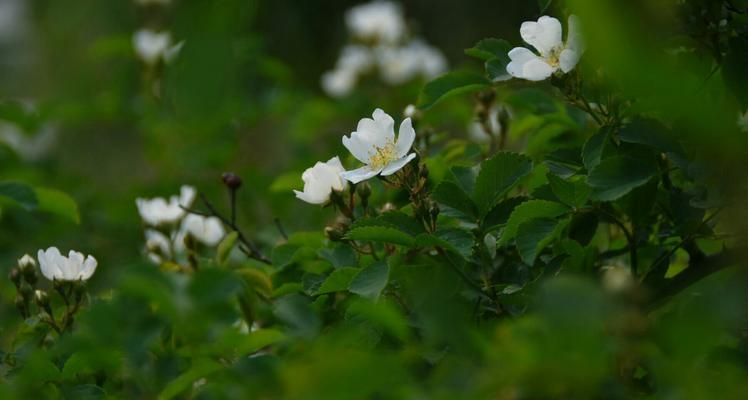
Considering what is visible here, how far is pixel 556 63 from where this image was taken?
1.20 metres

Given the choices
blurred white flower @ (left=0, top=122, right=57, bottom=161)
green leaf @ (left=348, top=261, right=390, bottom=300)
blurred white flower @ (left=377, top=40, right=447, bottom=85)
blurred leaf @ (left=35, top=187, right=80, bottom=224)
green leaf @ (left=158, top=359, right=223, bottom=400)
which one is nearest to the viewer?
green leaf @ (left=158, top=359, right=223, bottom=400)

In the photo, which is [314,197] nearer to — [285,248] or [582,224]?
[285,248]

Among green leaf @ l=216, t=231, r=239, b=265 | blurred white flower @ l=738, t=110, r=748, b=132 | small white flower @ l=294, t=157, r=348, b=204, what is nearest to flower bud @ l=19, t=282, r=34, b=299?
green leaf @ l=216, t=231, r=239, b=265

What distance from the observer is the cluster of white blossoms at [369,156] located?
1193 millimetres

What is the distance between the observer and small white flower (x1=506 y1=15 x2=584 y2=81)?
1.16 meters

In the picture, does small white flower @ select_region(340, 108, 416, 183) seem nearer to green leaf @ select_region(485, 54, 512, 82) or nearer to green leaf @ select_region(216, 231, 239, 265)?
green leaf @ select_region(485, 54, 512, 82)

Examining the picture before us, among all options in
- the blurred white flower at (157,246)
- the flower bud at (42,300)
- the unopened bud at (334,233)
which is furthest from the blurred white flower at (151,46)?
the unopened bud at (334,233)

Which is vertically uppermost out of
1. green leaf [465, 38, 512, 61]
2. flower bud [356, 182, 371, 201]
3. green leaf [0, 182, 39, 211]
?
green leaf [465, 38, 512, 61]

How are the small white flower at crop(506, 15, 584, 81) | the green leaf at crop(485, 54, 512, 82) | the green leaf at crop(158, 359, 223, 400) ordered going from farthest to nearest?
the green leaf at crop(485, 54, 512, 82)
the small white flower at crop(506, 15, 584, 81)
the green leaf at crop(158, 359, 223, 400)

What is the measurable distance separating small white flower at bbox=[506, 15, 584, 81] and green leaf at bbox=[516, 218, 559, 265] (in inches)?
6.8

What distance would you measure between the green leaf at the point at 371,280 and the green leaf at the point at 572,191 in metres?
0.23

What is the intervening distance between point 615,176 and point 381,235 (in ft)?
0.91

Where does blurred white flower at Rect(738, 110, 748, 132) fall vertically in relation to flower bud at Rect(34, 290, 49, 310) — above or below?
above

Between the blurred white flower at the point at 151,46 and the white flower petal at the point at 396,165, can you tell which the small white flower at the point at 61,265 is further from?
the blurred white flower at the point at 151,46
